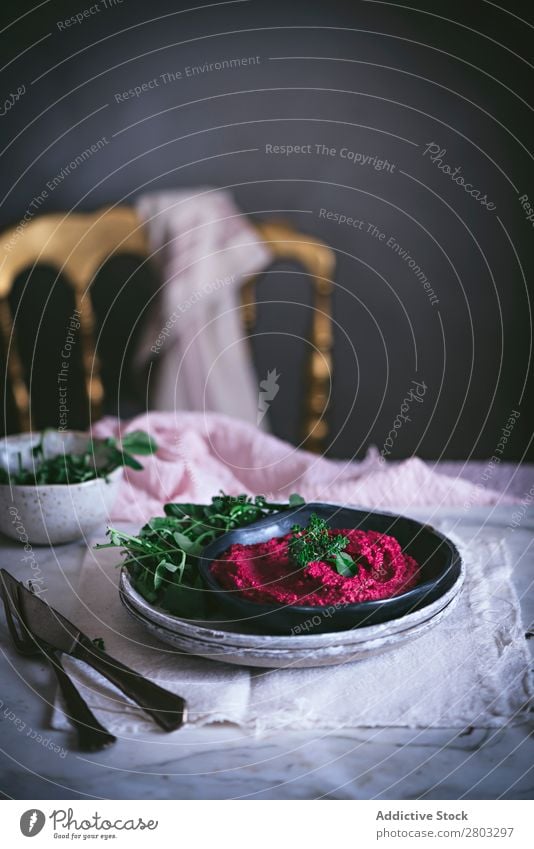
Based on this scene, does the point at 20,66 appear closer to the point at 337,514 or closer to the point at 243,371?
the point at 243,371

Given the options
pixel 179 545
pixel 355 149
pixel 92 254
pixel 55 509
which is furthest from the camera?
pixel 355 149

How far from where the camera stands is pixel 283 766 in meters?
0.39

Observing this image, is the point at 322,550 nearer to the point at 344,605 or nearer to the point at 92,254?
the point at 344,605

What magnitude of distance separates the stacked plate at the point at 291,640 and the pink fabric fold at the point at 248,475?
0.93 feet

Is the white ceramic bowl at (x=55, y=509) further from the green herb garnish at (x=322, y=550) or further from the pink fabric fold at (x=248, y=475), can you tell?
the green herb garnish at (x=322, y=550)

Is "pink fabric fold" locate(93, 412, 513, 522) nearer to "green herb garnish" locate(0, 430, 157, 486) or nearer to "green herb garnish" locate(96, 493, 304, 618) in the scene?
"green herb garnish" locate(0, 430, 157, 486)

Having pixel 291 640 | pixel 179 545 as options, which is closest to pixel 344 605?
pixel 291 640

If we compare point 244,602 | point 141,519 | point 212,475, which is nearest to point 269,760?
point 244,602

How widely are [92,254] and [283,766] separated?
0.92m

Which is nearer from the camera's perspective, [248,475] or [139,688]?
[139,688]

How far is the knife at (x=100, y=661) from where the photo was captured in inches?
16.3

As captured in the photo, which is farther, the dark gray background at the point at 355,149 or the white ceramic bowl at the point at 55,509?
the dark gray background at the point at 355,149

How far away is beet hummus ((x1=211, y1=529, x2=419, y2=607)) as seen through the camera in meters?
0.44

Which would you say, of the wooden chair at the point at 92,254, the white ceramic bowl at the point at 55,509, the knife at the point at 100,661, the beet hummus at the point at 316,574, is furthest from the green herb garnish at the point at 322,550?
the wooden chair at the point at 92,254
